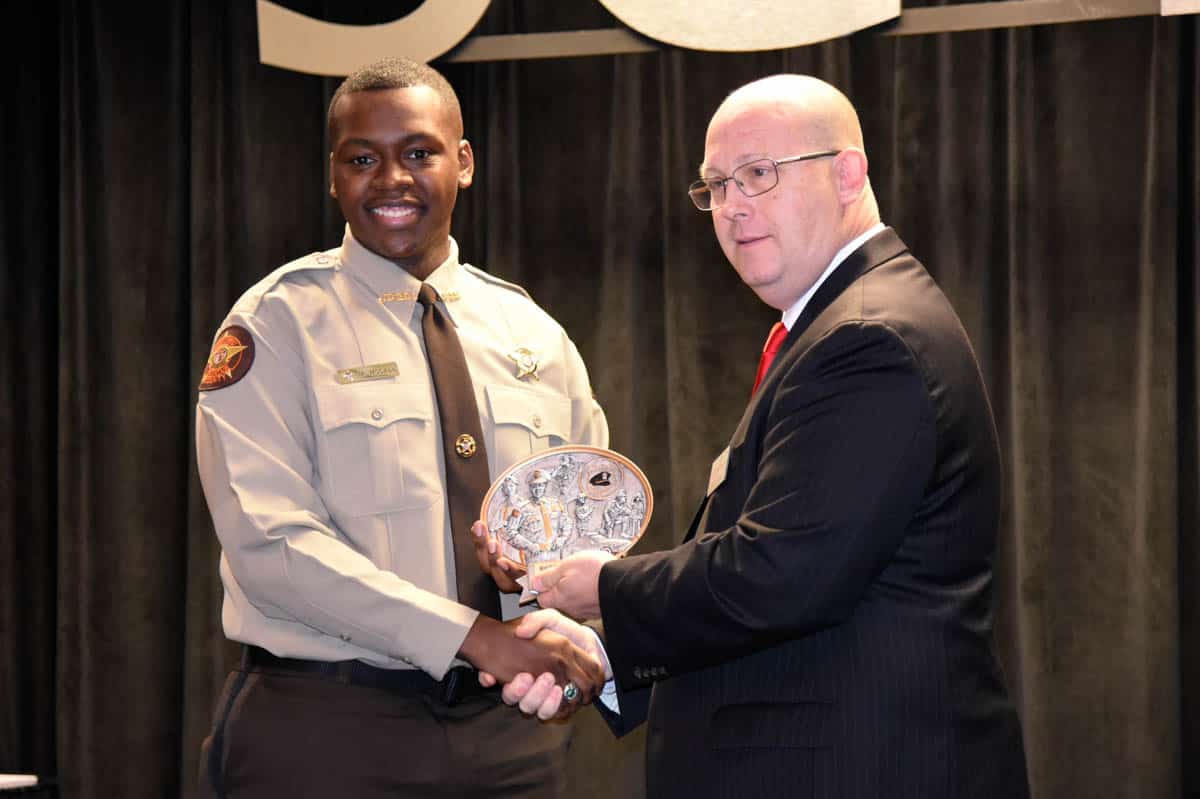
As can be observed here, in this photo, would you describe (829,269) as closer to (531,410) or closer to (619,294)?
(531,410)

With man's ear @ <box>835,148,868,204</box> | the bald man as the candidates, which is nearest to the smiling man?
the bald man

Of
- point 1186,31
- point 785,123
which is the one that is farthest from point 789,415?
point 1186,31

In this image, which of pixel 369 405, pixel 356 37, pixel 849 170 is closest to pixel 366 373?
pixel 369 405

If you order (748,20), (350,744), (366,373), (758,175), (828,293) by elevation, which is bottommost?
(350,744)

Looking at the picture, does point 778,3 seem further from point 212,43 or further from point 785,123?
point 212,43

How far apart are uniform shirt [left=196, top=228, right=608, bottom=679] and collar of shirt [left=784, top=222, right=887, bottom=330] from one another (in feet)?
2.06

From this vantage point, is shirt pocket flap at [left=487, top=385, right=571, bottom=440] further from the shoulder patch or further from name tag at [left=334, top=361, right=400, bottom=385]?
the shoulder patch

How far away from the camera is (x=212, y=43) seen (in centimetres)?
418

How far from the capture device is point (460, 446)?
233cm

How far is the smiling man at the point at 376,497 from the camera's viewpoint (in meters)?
2.17

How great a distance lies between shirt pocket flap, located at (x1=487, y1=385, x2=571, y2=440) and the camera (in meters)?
2.41

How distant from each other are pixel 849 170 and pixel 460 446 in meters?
0.84

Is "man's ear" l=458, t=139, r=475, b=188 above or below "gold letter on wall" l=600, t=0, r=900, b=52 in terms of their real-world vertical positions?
below

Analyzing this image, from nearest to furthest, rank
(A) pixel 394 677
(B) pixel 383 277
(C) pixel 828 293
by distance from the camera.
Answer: (C) pixel 828 293 < (A) pixel 394 677 < (B) pixel 383 277
